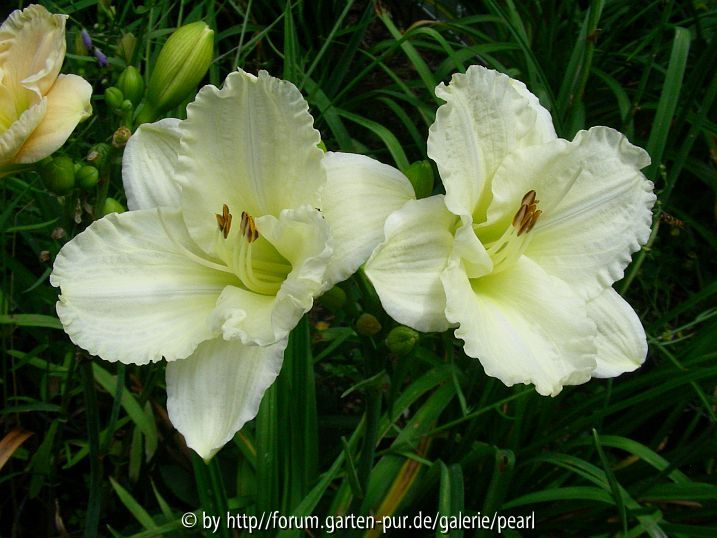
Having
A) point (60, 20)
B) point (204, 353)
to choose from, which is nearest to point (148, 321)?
point (204, 353)

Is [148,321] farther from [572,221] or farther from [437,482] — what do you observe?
[437,482]

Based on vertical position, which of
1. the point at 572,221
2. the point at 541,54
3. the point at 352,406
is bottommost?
the point at 352,406

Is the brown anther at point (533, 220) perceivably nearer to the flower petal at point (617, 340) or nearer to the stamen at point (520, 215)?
the stamen at point (520, 215)

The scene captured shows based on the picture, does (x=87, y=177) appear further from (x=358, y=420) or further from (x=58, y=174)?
(x=358, y=420)

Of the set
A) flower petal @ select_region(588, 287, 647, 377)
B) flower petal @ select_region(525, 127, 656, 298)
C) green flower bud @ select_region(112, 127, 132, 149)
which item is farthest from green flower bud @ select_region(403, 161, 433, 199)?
green flower bud @ select_region(112, 127, 132, 149)

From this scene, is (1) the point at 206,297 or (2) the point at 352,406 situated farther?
(2) the point at 352,406

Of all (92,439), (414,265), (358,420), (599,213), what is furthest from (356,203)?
(358,420)
